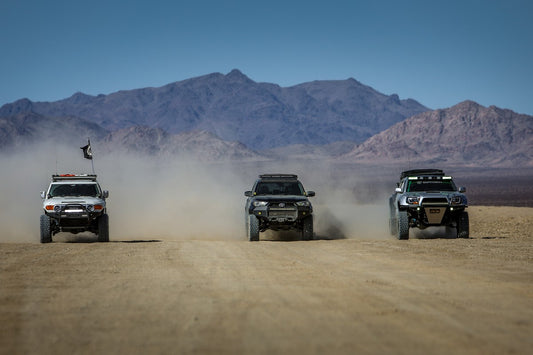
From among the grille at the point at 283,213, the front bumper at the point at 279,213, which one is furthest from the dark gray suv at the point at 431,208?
the grille at the point at 283,213

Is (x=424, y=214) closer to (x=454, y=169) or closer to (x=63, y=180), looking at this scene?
(x=63, y=180)

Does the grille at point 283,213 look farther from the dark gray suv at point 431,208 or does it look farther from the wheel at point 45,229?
the wheel at point 45,229

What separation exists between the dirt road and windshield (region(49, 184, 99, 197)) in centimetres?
487

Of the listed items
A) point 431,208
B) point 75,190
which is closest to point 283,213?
point 431,208

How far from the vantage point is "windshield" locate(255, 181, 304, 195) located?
22609mm

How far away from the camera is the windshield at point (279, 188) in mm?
22609

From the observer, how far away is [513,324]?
8.43 meters

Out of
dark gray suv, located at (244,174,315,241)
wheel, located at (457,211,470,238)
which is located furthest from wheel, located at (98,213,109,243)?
wheel, located at (457,211,470,238)

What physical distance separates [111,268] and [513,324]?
28.0ft

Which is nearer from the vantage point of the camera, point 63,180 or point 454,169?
point 63,180

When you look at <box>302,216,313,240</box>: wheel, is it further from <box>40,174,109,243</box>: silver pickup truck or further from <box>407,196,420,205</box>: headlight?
<box>40,174,109,243</box>: silver pickup truck

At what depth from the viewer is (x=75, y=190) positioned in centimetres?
2294

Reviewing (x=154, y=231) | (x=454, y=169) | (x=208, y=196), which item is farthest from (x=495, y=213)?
(x=454, y=169)

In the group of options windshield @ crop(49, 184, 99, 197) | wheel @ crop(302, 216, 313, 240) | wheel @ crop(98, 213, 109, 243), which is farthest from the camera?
windshield @ crop(49, 184, 99, 197)
